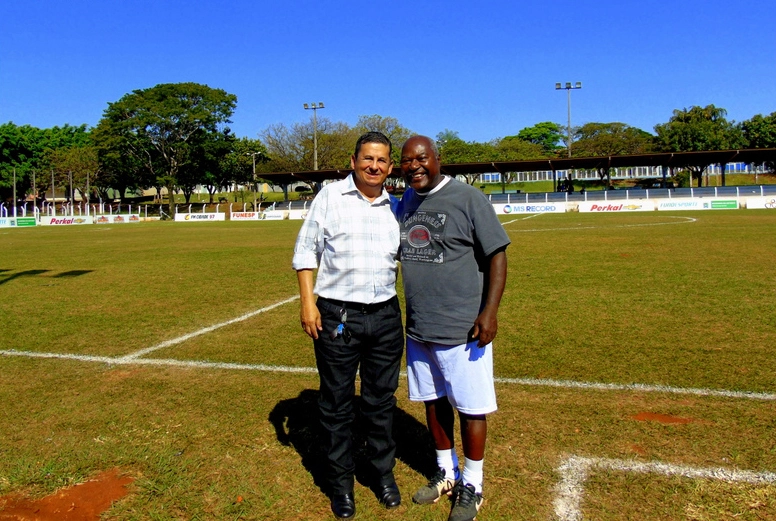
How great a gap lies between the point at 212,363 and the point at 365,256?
311 centimetres

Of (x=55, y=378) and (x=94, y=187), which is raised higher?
(x=94, y=187)

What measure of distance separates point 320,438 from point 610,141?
81108 mm

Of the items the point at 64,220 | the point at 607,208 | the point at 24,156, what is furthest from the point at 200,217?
the point at 607,208

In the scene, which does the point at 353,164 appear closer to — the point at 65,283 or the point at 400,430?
the point at 400,430

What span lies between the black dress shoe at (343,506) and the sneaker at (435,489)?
0.33 meters

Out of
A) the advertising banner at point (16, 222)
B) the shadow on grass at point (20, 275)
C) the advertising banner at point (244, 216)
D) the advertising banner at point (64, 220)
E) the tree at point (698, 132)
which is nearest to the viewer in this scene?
the shadow on grass at point (20, 275)

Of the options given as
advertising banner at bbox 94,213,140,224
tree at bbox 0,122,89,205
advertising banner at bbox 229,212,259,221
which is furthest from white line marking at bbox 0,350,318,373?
tree at bbox 0,122,89,205

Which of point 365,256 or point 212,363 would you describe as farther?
point 212,363

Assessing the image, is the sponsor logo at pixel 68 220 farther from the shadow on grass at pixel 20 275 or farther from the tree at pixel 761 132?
the tree at pixel 761 132

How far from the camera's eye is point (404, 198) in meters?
3.23

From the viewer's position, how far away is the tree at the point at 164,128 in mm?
60188

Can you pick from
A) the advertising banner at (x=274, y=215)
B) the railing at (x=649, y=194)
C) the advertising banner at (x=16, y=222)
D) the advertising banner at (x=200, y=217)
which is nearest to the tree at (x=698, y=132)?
the railing at (x=649, y=194)

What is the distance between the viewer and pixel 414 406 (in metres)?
4.52

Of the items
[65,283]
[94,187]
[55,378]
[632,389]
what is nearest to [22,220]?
[94,187]
